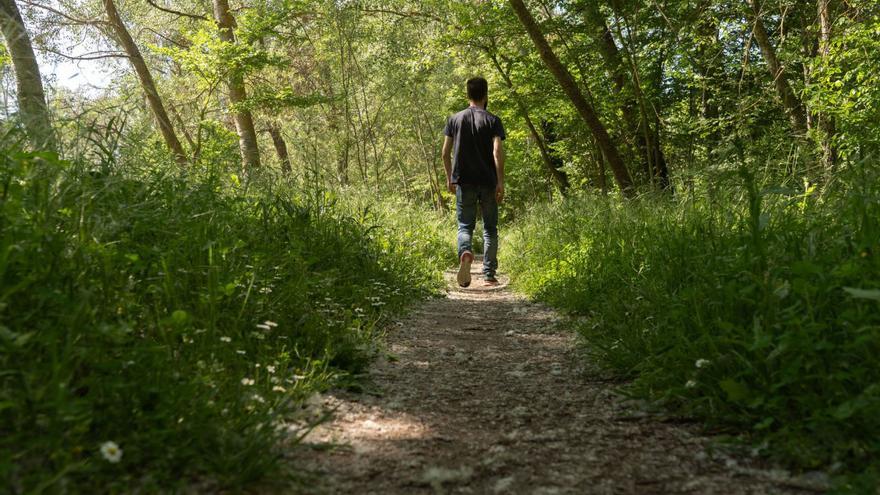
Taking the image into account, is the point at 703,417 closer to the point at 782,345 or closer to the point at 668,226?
the point at 782,345

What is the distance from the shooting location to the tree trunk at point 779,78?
8.63 m

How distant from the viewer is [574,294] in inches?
184

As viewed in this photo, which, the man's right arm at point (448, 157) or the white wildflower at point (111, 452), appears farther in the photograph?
the man's right arm at point (448, 157)

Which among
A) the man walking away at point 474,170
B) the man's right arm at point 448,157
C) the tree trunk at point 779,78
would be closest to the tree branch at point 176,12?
the man's right arm at point 448,157

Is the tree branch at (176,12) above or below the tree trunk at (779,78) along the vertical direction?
above

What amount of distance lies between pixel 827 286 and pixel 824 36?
784 cm

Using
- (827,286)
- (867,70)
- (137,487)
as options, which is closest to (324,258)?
(137,487)

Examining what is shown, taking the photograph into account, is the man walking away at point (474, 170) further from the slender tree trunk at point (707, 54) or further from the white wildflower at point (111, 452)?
the white wildflower at point (111, 452)

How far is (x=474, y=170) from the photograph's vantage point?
666 centimetres

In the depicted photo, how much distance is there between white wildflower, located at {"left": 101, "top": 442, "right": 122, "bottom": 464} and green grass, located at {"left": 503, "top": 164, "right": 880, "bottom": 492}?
1902mm

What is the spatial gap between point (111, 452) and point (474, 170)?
18.3 feet

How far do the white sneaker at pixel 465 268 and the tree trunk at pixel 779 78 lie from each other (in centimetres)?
542

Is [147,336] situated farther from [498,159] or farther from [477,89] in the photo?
[477,89]

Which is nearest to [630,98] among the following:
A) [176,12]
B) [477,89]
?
[477,89]
